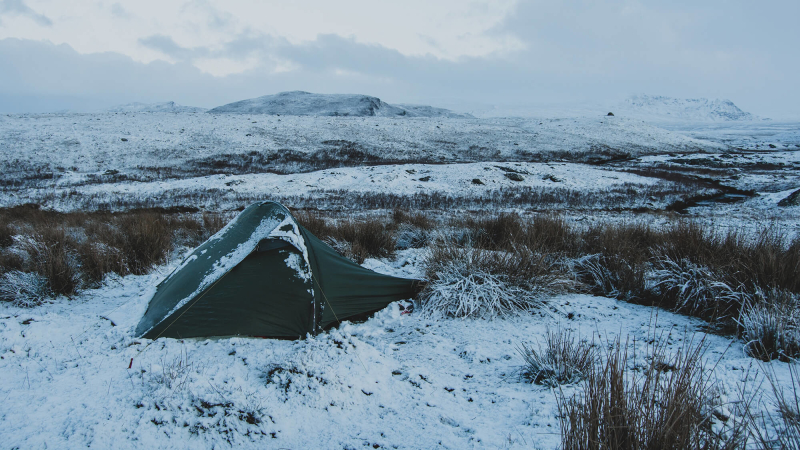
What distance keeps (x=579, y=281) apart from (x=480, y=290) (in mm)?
1699

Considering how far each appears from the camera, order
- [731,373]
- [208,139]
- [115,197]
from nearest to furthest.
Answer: [731,373] < [115,197] < [208,139]

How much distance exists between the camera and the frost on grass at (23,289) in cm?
452

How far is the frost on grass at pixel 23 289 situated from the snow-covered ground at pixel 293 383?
258mm

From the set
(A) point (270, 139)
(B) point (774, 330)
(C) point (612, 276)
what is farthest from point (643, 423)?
(A) point (270, 139)

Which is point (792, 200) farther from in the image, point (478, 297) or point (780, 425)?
point (780, 425)

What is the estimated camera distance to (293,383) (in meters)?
3.22

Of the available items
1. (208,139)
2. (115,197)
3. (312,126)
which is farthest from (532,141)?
(115,197)

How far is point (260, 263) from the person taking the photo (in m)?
4.26

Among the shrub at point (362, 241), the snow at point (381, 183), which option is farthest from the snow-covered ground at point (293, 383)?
the snow at point (381, 183)

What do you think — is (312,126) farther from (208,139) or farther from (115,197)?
(115,197)

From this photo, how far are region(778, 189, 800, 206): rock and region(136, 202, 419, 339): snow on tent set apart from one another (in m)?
15.9

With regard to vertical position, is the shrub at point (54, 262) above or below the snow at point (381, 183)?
below

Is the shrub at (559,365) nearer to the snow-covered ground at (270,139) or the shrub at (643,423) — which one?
the shrub at (643,423)

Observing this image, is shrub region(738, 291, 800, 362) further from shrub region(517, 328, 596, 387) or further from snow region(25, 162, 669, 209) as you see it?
snow region(25, 162, 669, 209)
